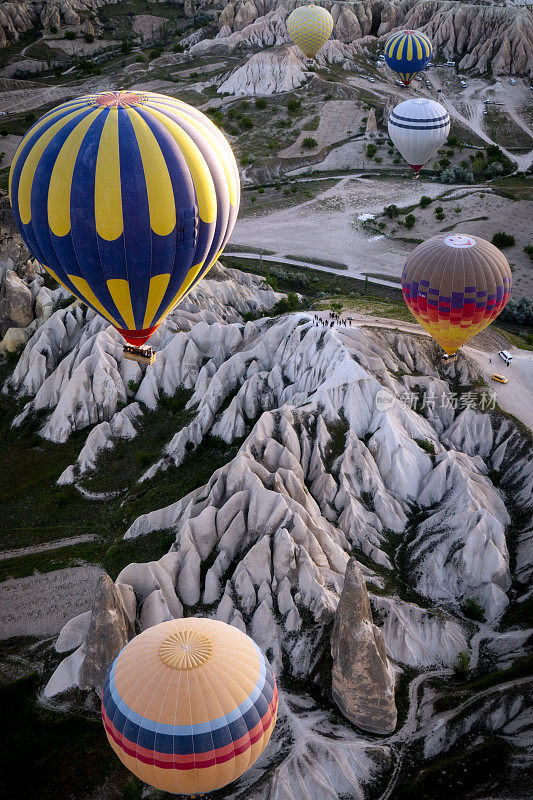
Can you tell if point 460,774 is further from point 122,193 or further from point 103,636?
point 122,193

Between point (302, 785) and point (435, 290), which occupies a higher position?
point (435, 290)

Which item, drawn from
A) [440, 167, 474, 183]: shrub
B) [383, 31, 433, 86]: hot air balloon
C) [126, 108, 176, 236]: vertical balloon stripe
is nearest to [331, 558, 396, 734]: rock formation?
[126, 108, 176, 236]: vertical balloon stripe

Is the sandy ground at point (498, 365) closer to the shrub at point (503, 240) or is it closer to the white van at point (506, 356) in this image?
the white van at point (506, 356)

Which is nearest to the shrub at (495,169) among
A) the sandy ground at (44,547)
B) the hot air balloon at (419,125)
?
the hot air balloon at (419,125)

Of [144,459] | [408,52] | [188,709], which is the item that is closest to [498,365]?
[144,459]

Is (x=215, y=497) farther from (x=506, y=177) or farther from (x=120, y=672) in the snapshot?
(x=506, y=177)

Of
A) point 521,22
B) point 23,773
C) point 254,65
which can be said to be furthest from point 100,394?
point 521,22

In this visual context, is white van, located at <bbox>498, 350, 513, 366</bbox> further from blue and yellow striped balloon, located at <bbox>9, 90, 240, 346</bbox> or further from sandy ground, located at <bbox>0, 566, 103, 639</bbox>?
sandy ground, located at <bbox>0, 566, 103, 639</bbox>

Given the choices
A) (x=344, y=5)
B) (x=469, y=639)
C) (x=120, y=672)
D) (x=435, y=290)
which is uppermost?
(x=344, y=5)
